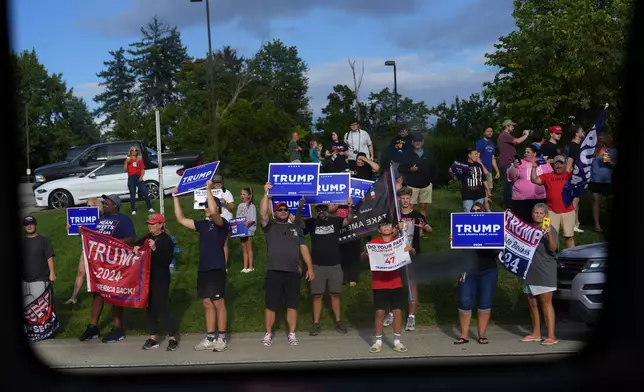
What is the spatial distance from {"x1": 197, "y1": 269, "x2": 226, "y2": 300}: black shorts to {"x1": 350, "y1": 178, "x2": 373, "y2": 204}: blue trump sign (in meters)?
2.25

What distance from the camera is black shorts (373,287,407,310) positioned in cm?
889

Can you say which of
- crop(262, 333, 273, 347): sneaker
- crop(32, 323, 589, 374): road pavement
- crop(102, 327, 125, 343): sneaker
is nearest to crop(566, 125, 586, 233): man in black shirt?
crop(32, 323, 589, 374): road pavement

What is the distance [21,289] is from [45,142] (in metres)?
28.2

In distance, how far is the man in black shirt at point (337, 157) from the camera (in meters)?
13.1

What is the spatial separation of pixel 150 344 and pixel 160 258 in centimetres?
107

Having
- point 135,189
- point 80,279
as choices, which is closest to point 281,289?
point 80,279

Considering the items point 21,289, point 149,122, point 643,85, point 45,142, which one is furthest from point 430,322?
point 45,142

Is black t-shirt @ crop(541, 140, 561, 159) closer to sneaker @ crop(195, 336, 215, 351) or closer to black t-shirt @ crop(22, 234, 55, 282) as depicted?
sneaker @ crop(195, 336, 215, 351)

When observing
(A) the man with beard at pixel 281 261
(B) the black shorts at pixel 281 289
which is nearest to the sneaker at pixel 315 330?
(A) the man with beard at pixel 281 261

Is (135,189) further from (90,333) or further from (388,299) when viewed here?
(388,299)

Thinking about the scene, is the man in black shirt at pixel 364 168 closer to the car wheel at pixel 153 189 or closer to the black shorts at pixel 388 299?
the black shorts at pixel 388 299

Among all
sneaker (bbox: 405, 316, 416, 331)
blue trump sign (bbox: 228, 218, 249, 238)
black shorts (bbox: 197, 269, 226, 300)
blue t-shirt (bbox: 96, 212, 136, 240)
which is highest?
blue t-shirt (bbox: 96, 212, 136, 240)

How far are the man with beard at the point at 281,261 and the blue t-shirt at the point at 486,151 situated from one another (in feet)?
16.6

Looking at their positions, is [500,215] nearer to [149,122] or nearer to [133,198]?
[133,198]
